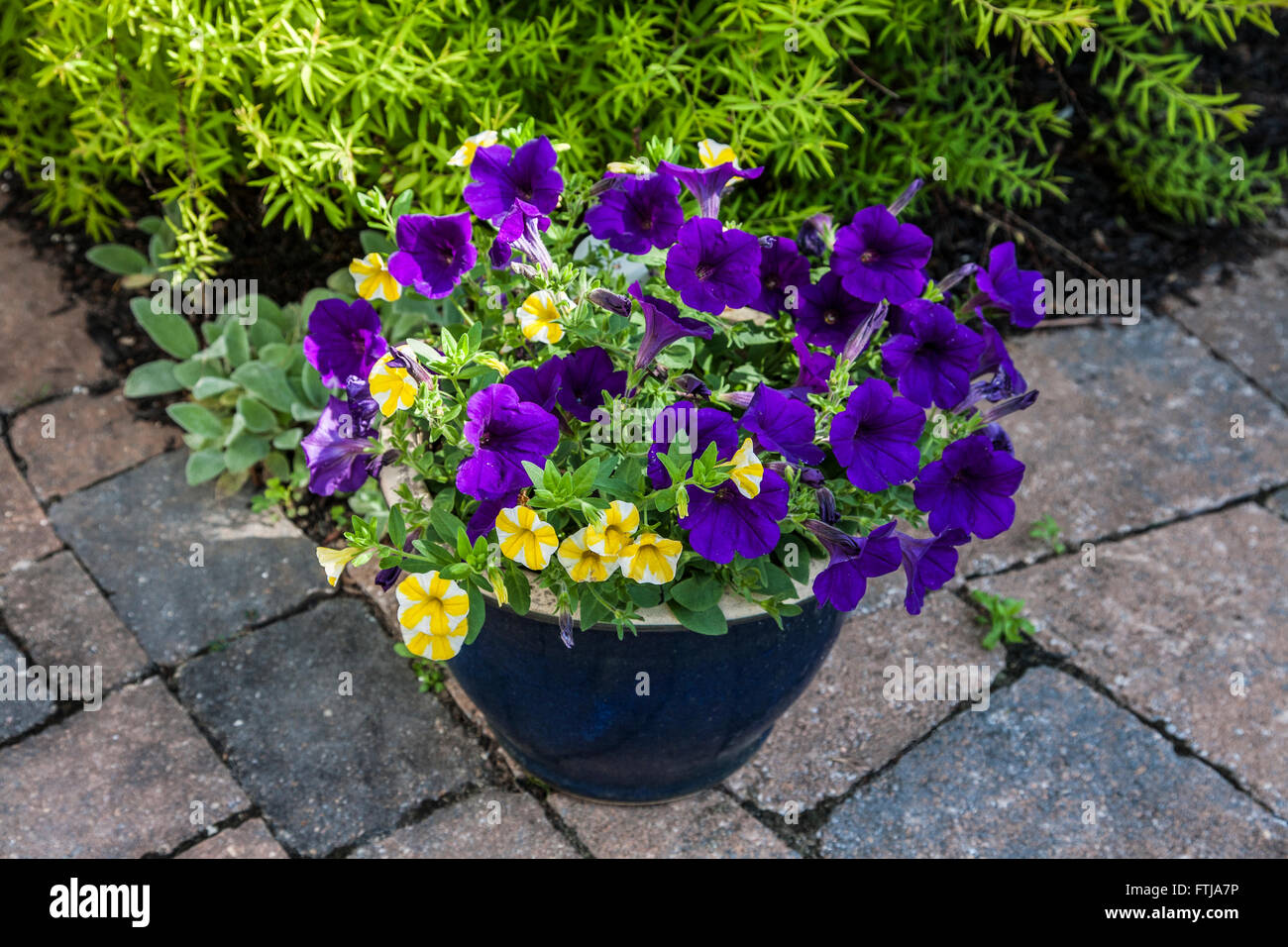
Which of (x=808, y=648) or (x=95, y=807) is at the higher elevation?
(x=808, y=648)

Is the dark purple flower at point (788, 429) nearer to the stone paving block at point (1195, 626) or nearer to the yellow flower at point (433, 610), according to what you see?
the yellow flower at point (433, 610)

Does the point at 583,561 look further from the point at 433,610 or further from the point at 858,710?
the point at 858,710

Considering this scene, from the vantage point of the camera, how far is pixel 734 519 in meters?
1.45

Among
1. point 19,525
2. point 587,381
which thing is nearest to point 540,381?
point 587,381

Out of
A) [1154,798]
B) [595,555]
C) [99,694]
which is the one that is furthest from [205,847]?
[1154,798]

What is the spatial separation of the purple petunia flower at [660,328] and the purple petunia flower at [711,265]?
0.03 metres

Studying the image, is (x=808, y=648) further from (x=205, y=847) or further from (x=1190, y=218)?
(x=1190, y=218)

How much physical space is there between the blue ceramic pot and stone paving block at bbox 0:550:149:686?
0.81 meters

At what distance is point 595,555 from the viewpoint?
1.44 m

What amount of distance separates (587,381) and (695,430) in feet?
0.59

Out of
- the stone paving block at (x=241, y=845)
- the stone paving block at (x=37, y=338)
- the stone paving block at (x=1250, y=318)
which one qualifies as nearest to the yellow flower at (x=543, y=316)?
the stone paving block at (x=241, y=845)

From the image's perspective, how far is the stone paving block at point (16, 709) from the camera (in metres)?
2.14

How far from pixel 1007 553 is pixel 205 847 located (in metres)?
1.74

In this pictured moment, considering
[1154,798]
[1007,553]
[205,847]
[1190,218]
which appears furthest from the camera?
[1190,218]
